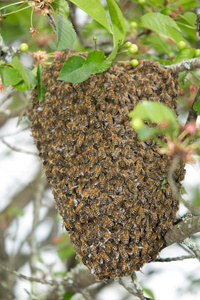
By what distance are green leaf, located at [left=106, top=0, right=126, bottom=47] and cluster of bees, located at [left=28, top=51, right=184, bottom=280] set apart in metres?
0.11

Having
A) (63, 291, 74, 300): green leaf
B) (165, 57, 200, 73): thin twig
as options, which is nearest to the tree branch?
(165, 57, 200, 73): thin twig

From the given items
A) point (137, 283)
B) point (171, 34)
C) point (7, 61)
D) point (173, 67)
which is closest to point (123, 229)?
point (137, 283)

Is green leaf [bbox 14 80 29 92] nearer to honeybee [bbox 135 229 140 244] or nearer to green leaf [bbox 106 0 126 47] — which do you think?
green leaf [bbox 106 0 126 47]

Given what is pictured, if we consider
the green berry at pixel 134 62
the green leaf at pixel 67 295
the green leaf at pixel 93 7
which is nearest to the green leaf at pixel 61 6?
the green leaf at pixel 93 7

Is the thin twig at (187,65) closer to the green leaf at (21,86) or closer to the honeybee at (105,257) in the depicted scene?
the green leaf at (21,86)

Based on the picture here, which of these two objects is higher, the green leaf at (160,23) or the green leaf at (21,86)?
the green leaf at (160,23)

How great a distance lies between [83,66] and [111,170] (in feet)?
1.15

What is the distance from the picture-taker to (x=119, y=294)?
10.2 ft

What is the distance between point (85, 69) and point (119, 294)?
2.31 m

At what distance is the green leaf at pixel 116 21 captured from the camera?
1249 mm

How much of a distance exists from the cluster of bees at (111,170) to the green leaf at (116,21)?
0.36ft

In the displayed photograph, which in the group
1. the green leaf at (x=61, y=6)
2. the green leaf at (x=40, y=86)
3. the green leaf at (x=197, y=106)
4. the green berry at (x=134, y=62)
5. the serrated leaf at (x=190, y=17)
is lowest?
the green leaf at (x=197, y=106)

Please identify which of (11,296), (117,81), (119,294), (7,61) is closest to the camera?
(117,81)

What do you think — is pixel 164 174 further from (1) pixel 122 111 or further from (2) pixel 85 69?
(2) pixel 85 69
